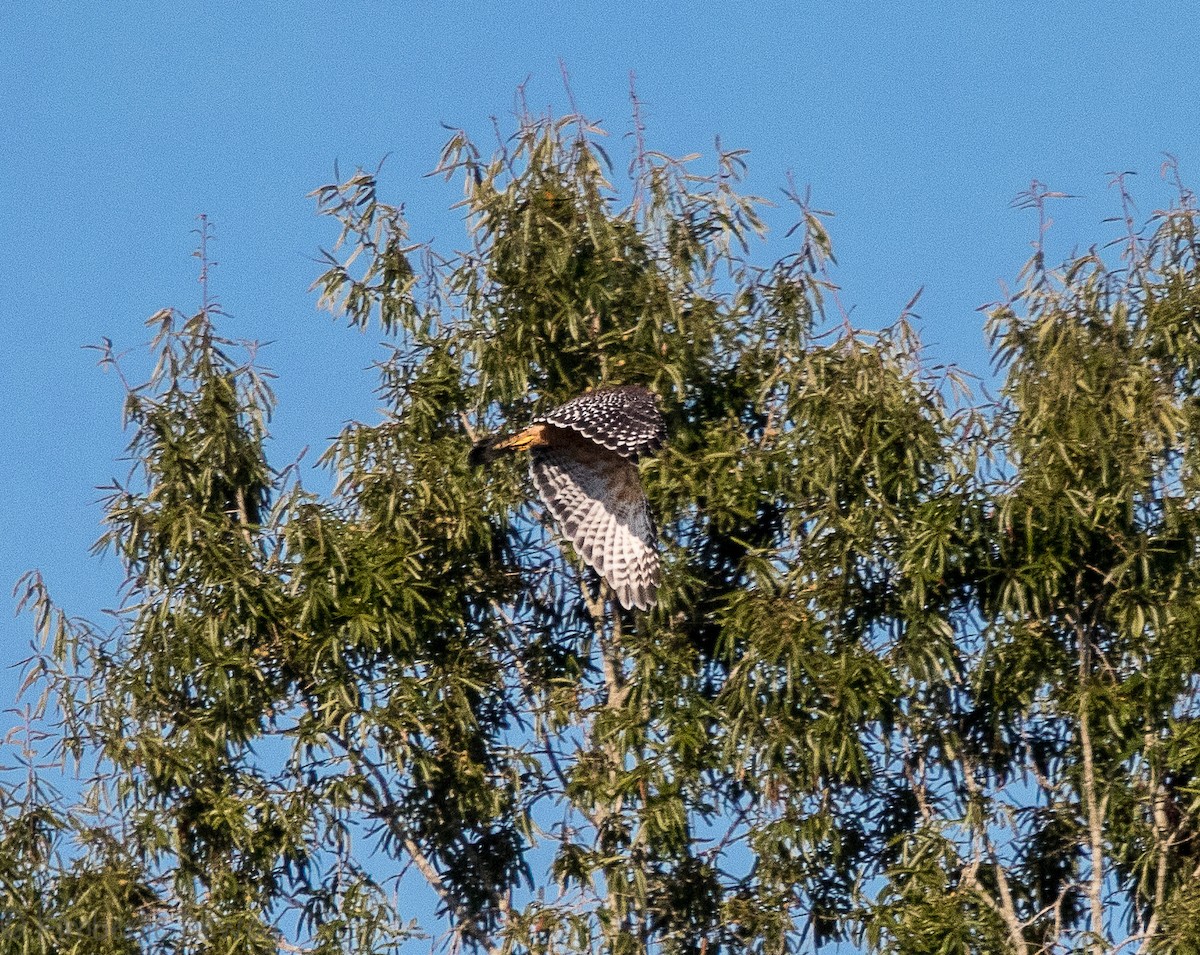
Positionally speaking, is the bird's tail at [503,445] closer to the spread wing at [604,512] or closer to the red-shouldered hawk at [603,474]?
the red-shouldered hawk at [603,474]

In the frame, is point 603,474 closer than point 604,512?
No

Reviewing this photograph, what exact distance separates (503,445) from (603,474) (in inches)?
16.8

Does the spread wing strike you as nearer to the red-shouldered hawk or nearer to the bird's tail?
the red-shouldered hawk

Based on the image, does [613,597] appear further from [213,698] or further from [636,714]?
[213,698]

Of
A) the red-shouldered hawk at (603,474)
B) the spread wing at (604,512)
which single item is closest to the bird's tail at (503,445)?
the red-shouldered hawk at (603,474)

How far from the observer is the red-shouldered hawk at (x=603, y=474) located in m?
9.26

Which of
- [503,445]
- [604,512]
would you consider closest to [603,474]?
[604,512]

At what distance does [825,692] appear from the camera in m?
8.92

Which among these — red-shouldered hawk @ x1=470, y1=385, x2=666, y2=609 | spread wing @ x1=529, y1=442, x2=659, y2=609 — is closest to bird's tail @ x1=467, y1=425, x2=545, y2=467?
red-shouldered hawk @ x1=470, y1=385, x2=666, y2=609

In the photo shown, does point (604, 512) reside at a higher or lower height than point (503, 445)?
lower

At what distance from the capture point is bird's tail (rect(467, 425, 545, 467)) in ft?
31.4

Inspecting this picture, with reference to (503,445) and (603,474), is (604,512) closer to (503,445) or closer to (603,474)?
(603,474)

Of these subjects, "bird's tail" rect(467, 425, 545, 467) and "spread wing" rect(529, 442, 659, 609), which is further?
"bird's tail" rect(467, 425, 545, 467)

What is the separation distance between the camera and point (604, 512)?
960 cm
